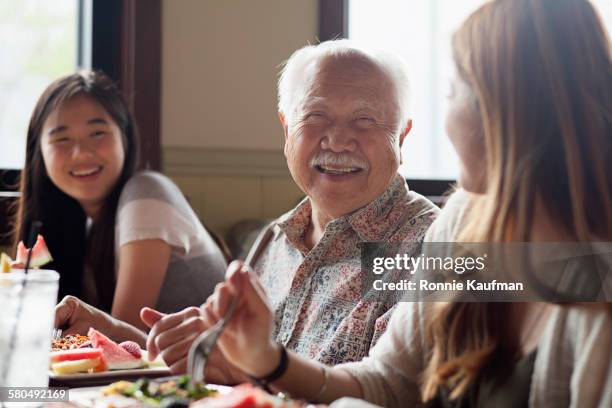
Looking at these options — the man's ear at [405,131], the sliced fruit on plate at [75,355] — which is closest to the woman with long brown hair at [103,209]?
the man's ear at [405,131]

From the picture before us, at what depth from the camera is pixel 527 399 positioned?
44.9 inches

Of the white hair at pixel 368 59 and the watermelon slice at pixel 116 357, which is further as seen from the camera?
the white hair at pixel 368 59

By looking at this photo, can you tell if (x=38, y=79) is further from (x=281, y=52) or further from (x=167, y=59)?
(x=281, y=52)

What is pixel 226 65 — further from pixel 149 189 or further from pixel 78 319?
pixel 78 319

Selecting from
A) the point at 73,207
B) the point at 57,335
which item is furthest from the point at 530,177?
the point at 73,207

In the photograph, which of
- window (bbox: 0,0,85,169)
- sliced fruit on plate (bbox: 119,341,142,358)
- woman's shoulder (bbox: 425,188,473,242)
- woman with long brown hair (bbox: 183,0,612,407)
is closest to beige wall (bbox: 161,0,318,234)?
window (bbox: 0,0,85,169)

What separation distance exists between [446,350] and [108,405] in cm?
49

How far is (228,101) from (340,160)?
66.1 inches

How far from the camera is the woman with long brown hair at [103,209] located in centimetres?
249

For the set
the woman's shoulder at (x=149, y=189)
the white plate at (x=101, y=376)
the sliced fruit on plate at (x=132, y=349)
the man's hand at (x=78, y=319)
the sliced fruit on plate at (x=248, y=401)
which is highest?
the woman's shoulder at (x=149, y=189)

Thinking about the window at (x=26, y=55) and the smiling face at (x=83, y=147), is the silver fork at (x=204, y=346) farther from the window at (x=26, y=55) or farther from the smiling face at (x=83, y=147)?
the window at (x=26, y=55)

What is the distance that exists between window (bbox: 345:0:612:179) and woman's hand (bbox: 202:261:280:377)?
2.57 metres

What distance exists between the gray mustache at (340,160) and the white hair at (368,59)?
0.46 ft

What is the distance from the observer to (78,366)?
54.8 inches
